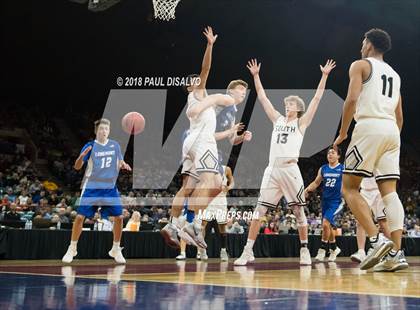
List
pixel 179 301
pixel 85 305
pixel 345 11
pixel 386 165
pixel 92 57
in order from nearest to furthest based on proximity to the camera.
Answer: pixel 85 305 < pixel 179 301 < pixel 386 165 < pixel 345 11 < pixel 92 57

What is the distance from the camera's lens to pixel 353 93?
504 cm

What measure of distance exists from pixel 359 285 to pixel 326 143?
21726 mm

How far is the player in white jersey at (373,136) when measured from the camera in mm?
5090

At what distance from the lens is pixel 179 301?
313 cm

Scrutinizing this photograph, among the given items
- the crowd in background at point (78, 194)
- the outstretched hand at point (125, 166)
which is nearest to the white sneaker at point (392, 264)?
the outstretched hand at point (125, 166)

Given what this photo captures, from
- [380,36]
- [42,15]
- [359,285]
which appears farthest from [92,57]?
[359,285]

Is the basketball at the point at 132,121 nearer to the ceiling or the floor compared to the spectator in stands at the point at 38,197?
nearer to the ceiling

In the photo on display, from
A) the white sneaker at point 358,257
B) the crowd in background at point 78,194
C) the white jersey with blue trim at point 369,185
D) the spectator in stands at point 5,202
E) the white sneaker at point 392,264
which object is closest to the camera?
the white sneaker at point 392,264

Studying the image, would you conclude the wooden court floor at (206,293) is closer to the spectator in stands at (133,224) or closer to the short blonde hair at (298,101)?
the short blonde hair at (298,101)

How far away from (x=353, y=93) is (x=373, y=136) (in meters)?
0.40

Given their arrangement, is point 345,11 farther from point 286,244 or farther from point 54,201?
point 54,201

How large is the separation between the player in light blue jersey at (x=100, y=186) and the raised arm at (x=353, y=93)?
3.23 meters

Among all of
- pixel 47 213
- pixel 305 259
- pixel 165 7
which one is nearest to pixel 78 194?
pixel 47 213

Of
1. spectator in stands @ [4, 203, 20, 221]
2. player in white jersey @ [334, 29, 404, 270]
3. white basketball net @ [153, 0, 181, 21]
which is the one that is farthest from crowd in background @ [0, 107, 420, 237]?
player in white jersey @ [334, 29, 404, 270]
